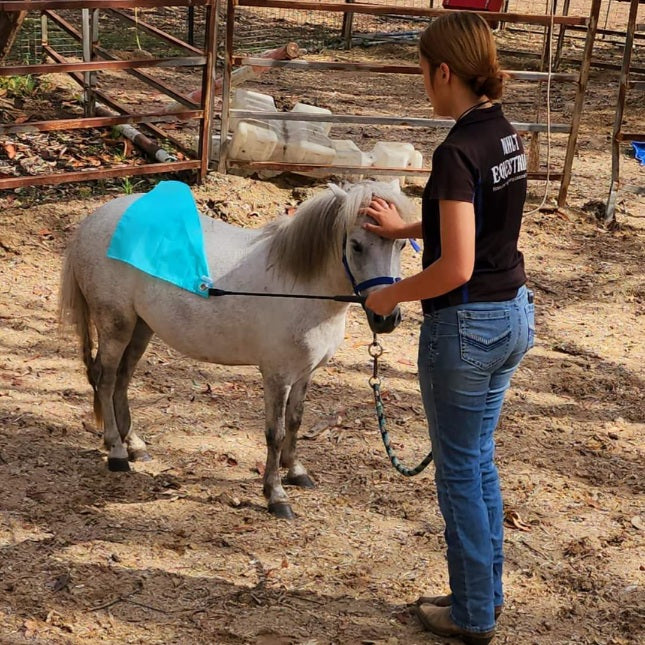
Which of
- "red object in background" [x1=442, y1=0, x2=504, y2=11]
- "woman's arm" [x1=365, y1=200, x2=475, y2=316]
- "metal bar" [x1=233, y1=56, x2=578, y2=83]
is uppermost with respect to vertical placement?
"red object in background" [x1=442, y1=0, x2=504, y2=11]

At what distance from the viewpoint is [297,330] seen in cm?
358

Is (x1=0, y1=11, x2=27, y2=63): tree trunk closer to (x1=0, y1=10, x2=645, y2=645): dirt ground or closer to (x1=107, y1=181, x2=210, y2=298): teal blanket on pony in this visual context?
(x1=0, y1=10, x2=645, y2=645): dirt ground

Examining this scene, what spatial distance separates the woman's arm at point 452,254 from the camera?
2.39 m

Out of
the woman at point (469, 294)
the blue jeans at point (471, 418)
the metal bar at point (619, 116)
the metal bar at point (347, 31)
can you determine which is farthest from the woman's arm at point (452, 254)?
the metal bar at point (347, 31)

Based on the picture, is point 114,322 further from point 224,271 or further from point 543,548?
point 543,548

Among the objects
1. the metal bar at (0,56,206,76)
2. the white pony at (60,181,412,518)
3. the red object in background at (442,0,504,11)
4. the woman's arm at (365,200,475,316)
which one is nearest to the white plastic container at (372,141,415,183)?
the red object in background at (442,0,504,11)

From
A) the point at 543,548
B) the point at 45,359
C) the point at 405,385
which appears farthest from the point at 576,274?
the point at 45,359

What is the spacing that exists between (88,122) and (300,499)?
11.1 feet

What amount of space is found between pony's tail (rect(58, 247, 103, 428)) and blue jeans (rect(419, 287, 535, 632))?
6.02ft

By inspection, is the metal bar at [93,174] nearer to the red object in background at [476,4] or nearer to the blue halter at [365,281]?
the red object in background at [476,4]

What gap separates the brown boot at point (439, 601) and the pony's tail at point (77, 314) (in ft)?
5.51

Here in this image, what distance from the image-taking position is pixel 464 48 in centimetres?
240

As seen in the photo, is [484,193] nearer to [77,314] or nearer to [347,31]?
[77,314]

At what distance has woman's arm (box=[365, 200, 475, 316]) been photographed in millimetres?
2389
